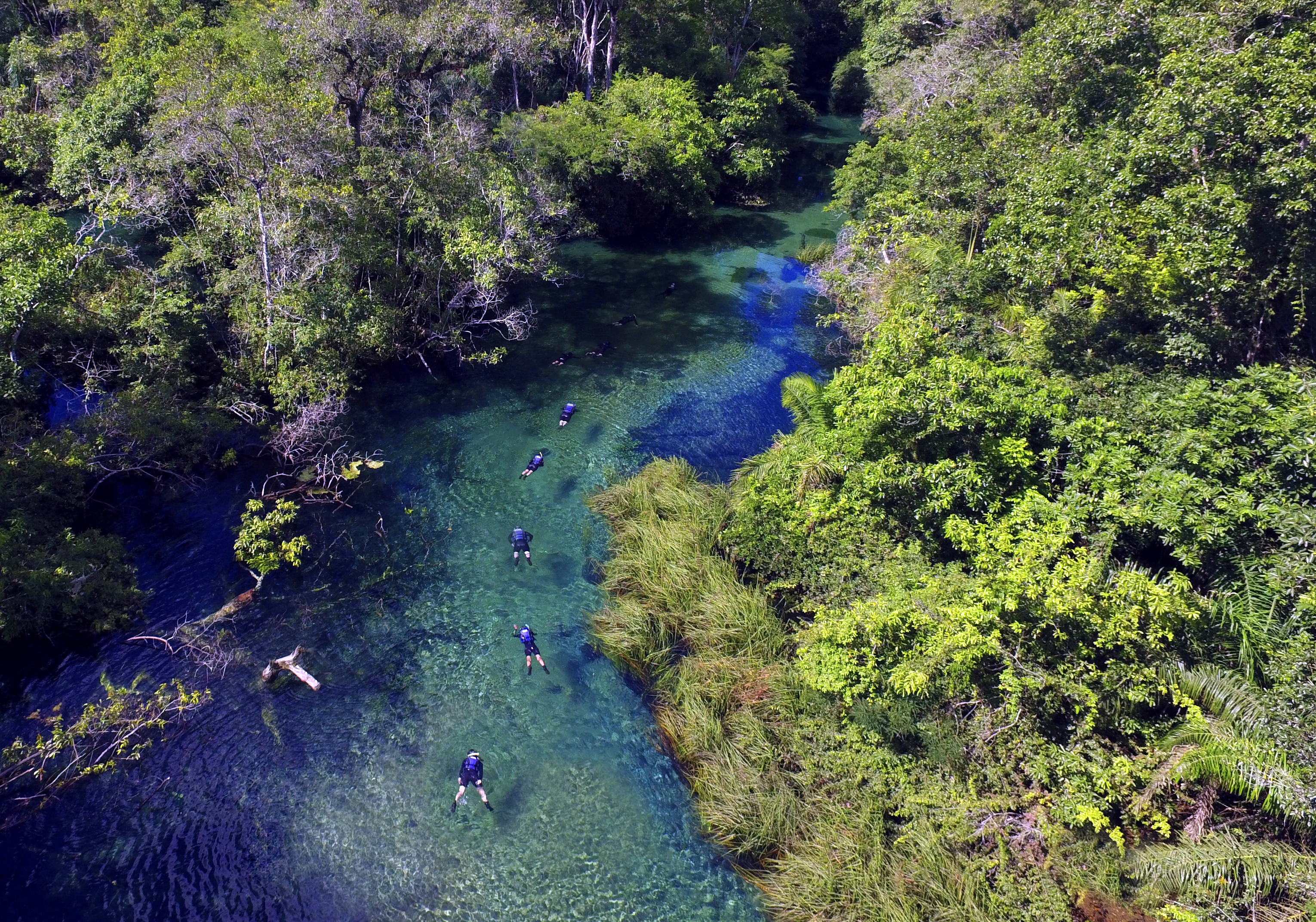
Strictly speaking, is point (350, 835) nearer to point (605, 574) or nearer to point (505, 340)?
point (605, 574)

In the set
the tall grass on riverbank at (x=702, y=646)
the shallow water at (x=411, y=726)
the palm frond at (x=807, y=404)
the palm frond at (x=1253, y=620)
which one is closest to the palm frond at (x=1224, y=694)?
the palm frond at (x=1253, y=620)

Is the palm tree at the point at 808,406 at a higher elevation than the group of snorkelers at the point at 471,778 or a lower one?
higher

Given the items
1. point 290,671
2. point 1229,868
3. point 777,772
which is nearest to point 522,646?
point 290,671

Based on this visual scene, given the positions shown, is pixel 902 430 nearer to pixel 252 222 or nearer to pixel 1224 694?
pixel 1224 694

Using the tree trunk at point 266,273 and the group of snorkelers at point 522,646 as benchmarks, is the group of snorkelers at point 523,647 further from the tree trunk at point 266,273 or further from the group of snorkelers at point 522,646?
the tree trunk at point 266,273

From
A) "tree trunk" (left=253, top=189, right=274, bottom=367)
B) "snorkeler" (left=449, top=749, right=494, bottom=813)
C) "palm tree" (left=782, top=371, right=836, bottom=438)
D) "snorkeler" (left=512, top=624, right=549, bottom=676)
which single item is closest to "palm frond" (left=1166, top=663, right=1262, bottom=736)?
"palm tree" (left=782, top=371, right=836, bottom=438)

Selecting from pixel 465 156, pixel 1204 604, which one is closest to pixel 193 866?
pixel 1204 604
